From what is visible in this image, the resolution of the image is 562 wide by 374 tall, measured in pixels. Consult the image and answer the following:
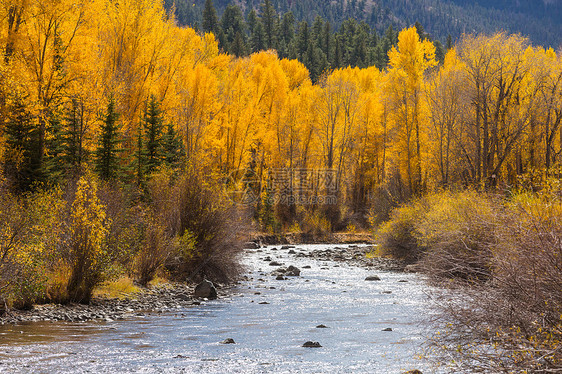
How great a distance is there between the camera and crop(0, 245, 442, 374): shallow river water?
28.8 ft

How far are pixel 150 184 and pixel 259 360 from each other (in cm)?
1311

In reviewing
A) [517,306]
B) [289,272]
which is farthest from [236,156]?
[517,306]

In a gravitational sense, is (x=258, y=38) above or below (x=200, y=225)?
above

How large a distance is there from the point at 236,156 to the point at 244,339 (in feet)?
98.8

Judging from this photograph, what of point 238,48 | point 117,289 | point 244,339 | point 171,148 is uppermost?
point 238,48

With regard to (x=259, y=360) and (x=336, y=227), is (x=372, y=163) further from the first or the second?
(x=259, y=360)

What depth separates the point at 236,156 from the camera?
40.4 meters

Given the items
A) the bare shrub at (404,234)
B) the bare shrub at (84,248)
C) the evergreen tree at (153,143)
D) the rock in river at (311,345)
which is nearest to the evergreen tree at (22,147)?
the evergreen tree at (153,143)

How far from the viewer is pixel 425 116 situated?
33625 mm

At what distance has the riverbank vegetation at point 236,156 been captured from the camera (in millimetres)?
11906

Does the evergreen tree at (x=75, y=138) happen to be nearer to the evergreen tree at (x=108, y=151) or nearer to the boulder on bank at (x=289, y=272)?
the evergreen tree at (x=108, y=151)

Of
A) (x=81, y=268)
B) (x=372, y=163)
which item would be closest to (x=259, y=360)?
(x=81, y=268)

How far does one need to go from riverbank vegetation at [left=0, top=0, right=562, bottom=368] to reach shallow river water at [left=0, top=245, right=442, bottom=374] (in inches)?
70.0

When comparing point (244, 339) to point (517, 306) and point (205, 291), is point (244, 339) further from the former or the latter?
point (517, 306)
